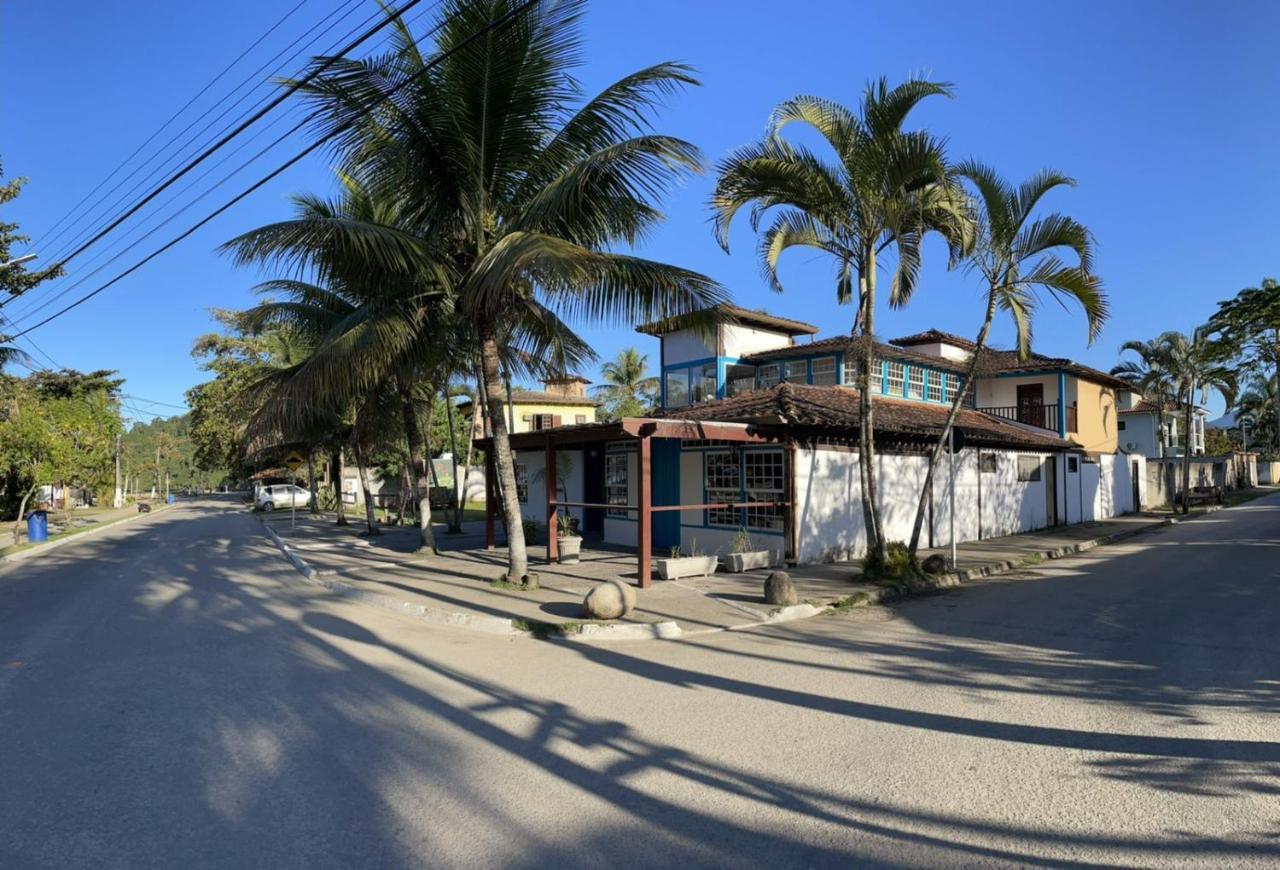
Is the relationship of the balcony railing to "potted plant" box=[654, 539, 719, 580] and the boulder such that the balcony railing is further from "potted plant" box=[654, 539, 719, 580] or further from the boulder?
"potted plant" box=[654, 539, 719, 580]

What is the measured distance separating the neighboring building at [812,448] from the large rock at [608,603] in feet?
7.78

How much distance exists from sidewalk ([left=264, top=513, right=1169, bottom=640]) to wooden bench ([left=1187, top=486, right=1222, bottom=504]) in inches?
796

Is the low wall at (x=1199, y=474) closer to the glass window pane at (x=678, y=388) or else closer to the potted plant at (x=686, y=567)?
the glass window pane at (x=678, y=388)

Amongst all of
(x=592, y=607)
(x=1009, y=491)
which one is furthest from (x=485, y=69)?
(x=1009, y=491)

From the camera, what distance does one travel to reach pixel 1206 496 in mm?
36688

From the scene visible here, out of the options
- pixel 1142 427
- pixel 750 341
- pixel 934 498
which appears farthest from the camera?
pixel 1142 427

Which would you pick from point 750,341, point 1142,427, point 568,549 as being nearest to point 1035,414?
point 750,341

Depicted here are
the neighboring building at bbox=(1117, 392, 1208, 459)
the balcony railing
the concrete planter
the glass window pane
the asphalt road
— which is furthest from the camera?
the neighboring building at bbox=(1117, 392, 1208, 459)

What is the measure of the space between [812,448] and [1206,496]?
3306 centimetres

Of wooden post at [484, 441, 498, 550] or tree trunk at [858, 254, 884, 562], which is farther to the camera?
wooden post at [484, 441, 498, 550]

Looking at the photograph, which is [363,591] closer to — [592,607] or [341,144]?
[592,607]

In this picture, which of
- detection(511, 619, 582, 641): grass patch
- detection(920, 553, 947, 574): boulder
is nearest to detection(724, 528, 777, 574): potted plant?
detection(920, 553, 947, 574): boulder

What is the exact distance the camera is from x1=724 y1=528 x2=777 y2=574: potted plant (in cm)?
1377

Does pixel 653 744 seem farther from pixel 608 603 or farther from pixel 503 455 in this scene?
pixel 503 455
